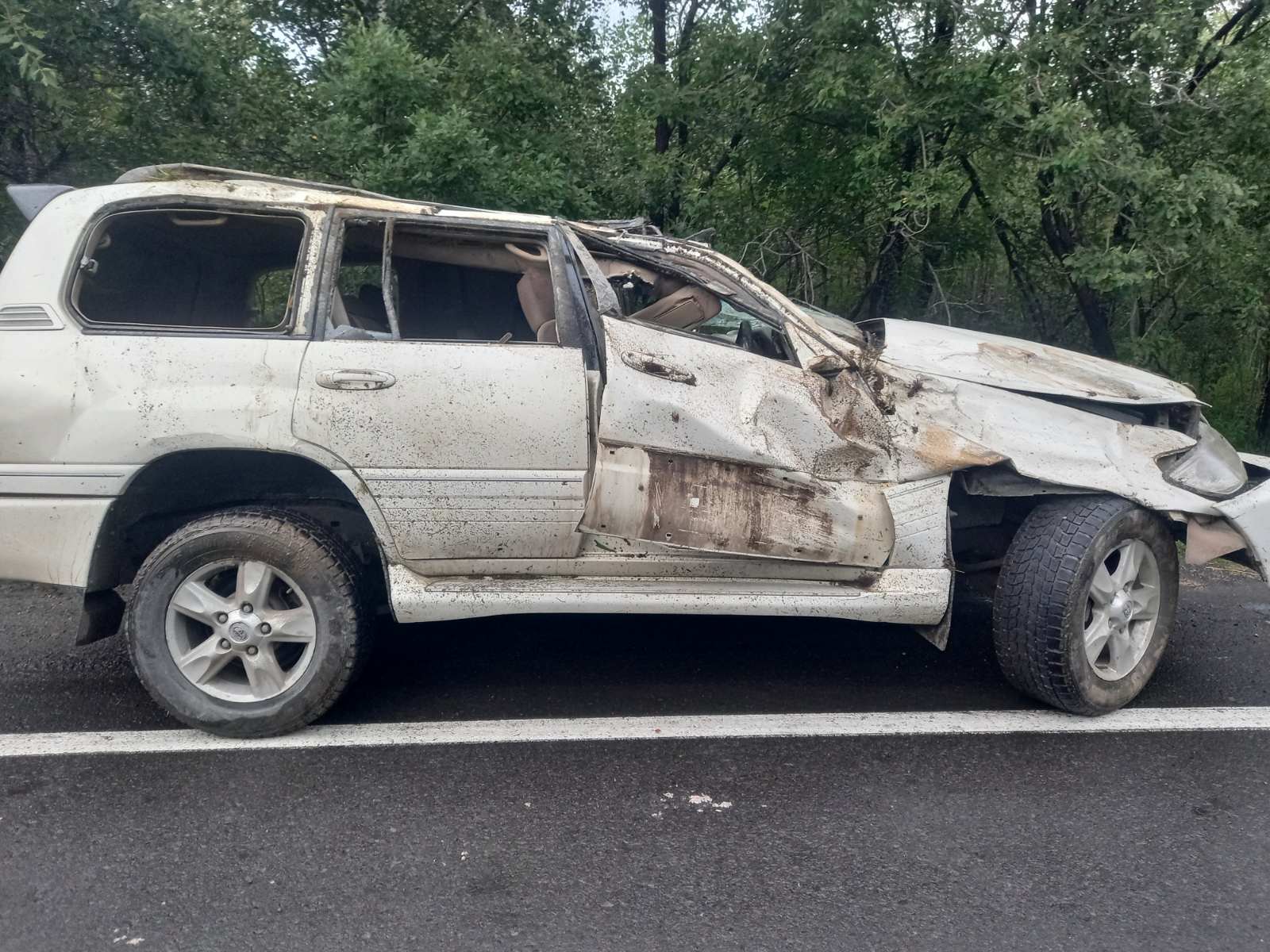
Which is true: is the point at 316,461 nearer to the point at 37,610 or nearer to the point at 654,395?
the point at 654,395

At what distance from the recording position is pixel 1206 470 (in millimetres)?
3863

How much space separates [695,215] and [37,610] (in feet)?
17.2

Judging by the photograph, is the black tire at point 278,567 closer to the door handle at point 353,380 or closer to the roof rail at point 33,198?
the door handle at point 353,380

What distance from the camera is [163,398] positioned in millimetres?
3428

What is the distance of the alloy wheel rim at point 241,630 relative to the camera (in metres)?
3.55

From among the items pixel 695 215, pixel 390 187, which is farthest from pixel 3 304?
pixel 695 215

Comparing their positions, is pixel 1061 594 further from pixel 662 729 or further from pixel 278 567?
pixel 278 567

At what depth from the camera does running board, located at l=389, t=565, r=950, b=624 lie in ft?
11.8

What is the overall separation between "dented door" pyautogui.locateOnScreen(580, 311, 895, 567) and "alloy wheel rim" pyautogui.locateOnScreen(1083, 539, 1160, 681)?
0.84 metres

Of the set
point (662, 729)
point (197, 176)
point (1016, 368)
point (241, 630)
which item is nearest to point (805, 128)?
point (1016, 368)

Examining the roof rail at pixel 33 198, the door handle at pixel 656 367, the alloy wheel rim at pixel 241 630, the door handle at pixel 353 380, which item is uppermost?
the roof rail at pixel 33 198

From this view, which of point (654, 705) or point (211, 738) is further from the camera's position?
point (654, 705)

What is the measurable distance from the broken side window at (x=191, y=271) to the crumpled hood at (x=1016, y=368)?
93.8 inches

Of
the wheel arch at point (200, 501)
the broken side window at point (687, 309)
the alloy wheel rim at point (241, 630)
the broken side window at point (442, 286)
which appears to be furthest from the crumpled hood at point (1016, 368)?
the alloy wheel rim at point (241, 630)
